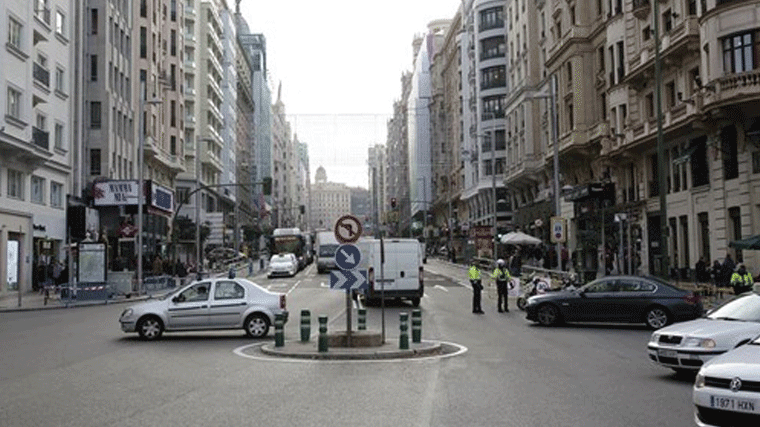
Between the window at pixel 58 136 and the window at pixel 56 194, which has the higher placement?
the window at pixel 58 136

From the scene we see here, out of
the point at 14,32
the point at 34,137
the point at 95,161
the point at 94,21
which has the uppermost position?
the point at 94,21

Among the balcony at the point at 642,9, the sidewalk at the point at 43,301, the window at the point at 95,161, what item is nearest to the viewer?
the sidewalk at the point at 43,301

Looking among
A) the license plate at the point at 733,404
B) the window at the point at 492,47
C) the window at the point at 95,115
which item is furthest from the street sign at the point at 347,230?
the window at the point at 492,47

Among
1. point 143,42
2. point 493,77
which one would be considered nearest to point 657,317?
point 143,42

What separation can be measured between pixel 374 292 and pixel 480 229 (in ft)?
97.3

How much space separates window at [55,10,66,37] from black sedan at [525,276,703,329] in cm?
3421

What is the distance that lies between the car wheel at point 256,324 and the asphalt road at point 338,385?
1.02ft

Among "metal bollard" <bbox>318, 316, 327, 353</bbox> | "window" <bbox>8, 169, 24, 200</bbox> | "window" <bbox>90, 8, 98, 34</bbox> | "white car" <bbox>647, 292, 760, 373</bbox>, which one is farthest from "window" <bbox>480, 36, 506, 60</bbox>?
"white car" <bbox>647, 292, 760, 373</bbox>

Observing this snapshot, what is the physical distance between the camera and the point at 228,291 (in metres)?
20.3

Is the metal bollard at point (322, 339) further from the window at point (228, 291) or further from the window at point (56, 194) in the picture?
the window at point (56, 194)

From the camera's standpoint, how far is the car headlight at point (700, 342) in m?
11.9

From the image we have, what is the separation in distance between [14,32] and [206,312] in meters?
26.8

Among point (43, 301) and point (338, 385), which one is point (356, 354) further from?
point (43, 301)

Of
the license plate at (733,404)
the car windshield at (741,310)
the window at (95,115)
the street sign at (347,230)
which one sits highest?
the window at (95,115)
